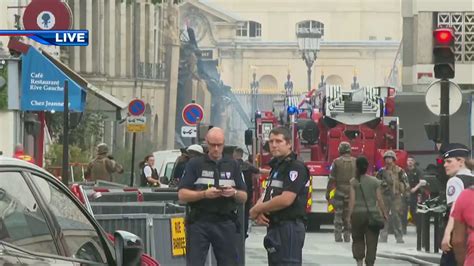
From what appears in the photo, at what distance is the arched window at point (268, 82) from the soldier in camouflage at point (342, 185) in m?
110

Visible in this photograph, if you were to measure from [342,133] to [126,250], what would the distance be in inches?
921

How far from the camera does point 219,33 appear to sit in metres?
132

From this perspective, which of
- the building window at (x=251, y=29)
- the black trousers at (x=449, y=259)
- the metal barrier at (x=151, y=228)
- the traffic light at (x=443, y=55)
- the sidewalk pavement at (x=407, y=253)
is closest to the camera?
the black trousers at (x=449, y=259)

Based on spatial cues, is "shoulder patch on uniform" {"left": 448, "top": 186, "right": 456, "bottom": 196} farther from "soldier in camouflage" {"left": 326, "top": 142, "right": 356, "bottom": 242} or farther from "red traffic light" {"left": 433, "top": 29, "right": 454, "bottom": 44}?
"soldier in camouflage" {"left": 326, "top": 142, "right": 356, "bottom": 242}

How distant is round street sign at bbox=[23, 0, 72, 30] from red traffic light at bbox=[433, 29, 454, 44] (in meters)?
5.02

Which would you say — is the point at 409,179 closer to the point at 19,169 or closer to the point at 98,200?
the point at 98,200

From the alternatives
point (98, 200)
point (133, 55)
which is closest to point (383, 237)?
point (98, 200)

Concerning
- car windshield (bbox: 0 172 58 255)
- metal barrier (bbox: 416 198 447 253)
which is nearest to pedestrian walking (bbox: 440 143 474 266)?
car windshield (bbox: 0 172 58 255)

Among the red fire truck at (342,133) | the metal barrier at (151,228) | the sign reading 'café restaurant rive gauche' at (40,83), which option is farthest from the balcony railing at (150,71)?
the metal barrier at (151,228)

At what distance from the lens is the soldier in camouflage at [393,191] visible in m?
25.5

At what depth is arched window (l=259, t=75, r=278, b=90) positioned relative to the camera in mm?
135375

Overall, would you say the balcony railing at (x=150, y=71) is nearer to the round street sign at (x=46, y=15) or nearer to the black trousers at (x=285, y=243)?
the round street sign at (x=46, y=15)

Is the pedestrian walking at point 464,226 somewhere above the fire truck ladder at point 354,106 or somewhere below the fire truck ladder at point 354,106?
below

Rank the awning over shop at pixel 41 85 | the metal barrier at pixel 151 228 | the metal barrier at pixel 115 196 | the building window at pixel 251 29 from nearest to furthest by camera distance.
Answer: the metal barrier at pixel 151 228
the metal barrier at pixel 115 196
the awning over shop at pixel 41 85
the building window at pixel 251 29
